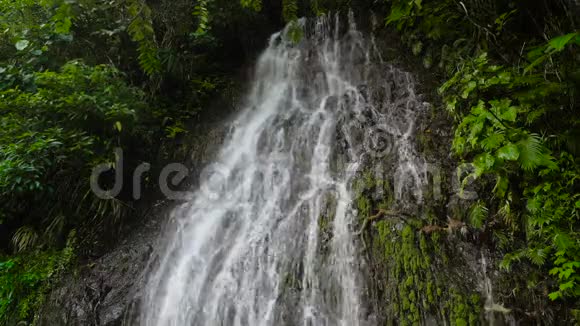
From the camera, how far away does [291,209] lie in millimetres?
4133

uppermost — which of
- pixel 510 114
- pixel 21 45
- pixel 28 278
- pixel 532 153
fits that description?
pixel 21 45

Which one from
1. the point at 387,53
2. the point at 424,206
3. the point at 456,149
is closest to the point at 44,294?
the point at 424,206

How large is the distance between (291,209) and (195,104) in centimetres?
324

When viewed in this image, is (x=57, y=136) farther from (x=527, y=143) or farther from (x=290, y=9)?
(x=527, y=143)

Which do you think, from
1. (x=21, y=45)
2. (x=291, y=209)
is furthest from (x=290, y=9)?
(x=21, y=45)

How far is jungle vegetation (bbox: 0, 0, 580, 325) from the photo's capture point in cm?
279

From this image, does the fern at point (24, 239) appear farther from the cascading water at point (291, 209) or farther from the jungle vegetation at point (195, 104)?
the cascading water at point (291, 209)

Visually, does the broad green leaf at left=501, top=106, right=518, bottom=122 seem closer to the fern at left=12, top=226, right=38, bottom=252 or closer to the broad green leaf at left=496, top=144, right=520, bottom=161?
the broad green leaf at left=496, top=144, right=520, bottom=161

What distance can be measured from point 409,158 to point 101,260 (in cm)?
404

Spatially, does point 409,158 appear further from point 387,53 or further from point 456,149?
point 387,53

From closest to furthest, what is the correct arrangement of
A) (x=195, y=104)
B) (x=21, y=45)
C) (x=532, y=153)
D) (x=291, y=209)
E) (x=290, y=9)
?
(x=290, y=9), (x=532, y=153), (x=291, y=209), (x=21, y=45), (x=195, y=104)

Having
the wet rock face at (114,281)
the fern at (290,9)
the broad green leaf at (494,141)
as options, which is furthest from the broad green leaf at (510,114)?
the wet rock face at (114,281)

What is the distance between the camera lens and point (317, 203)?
13.2 feet

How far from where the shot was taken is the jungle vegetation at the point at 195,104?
279 centimetres
